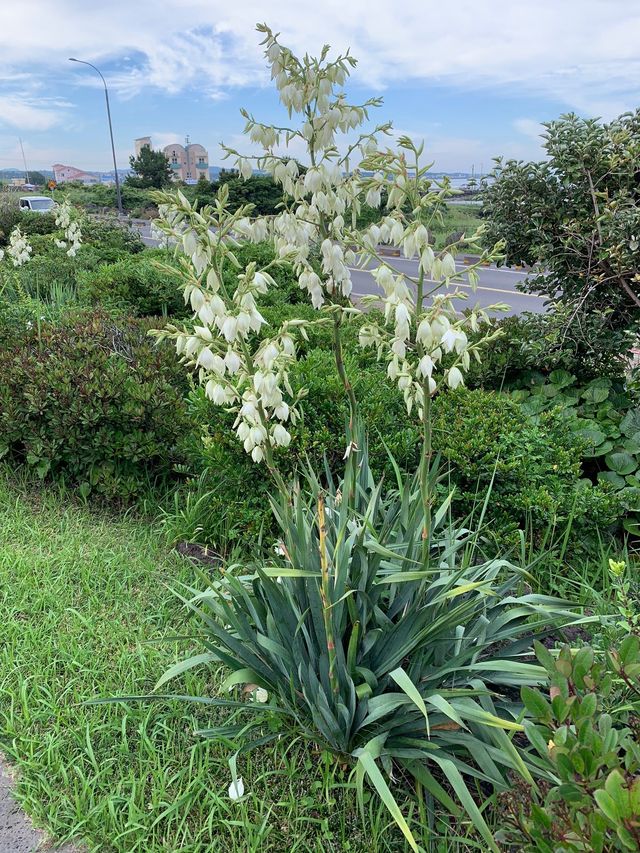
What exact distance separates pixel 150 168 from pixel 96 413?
43.6m

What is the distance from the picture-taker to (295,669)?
6.40ft

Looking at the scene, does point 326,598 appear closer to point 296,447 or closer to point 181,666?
point 181,666

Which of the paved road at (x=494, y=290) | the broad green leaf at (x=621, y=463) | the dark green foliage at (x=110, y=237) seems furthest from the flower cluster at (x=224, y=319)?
the dark green foliage at (x=110, y=237)

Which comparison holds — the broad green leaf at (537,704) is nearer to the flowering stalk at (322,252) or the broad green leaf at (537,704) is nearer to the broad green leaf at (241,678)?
the flowering stalk at (322,252)

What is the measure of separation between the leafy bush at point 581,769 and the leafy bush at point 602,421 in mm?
1965

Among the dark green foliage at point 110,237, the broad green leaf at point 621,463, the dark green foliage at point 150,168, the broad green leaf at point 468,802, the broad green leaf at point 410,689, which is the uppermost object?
the dark green foliage at point 150,168

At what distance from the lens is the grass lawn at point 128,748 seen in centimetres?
178

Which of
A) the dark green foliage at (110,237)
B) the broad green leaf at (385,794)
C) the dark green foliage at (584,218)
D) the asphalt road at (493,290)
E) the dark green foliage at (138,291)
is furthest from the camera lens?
the asphalt road at (493,290)

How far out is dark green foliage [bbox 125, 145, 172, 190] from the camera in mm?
41375

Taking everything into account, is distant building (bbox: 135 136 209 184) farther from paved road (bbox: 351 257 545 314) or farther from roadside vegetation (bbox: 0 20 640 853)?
roadside vegetation (bbox: 0 20 640 853)

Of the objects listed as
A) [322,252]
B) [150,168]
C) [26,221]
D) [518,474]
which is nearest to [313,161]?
[322,252]

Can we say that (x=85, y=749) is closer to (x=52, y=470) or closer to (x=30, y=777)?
(x=30, y=777)

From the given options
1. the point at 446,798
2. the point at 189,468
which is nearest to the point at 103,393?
the point at 189,468

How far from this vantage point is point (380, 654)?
196 centimetres
